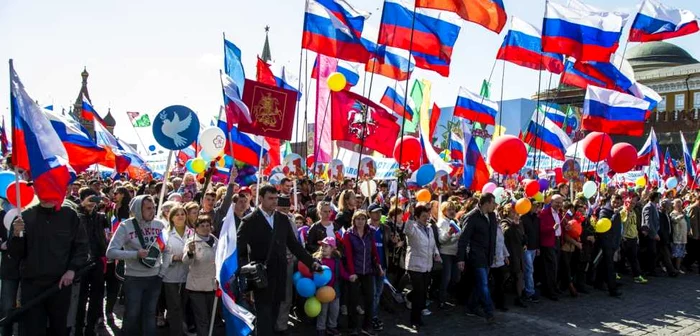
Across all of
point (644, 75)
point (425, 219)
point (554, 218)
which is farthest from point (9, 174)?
point (644, 75)

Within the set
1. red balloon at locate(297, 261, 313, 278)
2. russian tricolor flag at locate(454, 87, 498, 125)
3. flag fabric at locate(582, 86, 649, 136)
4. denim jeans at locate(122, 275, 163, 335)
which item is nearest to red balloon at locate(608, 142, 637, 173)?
flag fabric at locate(582, 86, 649, 136)

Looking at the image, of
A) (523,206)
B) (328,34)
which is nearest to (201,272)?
(523,206)

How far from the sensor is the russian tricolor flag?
17125mm

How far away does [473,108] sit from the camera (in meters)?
17.3

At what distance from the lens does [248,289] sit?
19.5 ft

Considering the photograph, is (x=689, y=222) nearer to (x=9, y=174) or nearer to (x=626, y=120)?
(x=626, y=120)

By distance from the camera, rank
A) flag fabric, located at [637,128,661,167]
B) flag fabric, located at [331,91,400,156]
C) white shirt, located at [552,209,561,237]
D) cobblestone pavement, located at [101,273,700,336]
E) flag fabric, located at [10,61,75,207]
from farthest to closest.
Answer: flag fabric, located at [637,128,661,167] < flag fabric, located at [331,91,400,156] < white shirt, located at [552,209,561,237] < cobblestone pavement, located at [101,273,700,336] < flag fabric, located at [10,61,75,207]

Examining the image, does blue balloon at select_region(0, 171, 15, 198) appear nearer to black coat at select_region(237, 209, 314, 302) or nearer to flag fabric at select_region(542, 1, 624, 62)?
black coat at select_region(237, 209, 314, 302)

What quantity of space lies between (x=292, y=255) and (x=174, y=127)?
7.80 feet

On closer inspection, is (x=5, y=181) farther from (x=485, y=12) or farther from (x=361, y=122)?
(x=485, y=12)

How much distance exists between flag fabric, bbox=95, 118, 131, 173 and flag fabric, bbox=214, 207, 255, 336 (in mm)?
9635

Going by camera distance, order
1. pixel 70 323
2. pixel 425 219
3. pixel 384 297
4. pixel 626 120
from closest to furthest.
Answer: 1. pixel 70 323
2. pixel 425 219
3. pixel 384 297
4. pixel 626 120

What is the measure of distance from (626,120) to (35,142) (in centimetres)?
1203

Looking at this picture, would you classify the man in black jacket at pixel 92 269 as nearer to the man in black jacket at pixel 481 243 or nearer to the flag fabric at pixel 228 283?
the flag fabric at pixel 228 283
